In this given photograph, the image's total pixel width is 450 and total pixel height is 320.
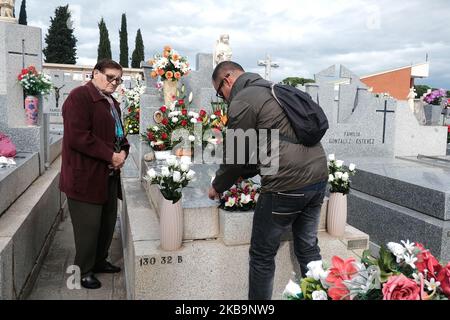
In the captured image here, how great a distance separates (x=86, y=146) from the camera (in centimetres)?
293

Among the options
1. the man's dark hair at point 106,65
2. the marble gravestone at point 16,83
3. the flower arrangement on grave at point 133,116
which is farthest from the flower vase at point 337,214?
the flower arrangement on grave at point 133,116

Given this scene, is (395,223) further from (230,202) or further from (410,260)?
(410,260)

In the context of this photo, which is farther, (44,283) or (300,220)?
(44,283)

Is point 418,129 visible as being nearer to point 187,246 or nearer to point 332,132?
point 332,132

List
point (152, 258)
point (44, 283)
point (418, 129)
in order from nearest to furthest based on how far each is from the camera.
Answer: point (152, 258), point (44, 283), point (418, 129)

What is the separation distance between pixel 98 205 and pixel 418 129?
25.1 feet

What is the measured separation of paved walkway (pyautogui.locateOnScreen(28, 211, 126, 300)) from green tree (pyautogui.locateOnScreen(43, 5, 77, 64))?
35684 millimetres

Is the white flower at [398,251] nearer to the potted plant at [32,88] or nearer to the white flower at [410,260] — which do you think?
the white flower at [410,260]

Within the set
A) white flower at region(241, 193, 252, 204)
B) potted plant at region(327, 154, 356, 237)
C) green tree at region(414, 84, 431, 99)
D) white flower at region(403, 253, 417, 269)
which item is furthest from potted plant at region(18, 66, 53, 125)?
green tree at region(414, 84, 431, 99)

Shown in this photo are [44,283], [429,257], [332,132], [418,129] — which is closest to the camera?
[429,257]

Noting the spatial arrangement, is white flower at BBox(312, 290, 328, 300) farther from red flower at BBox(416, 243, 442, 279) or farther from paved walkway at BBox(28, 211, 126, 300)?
paved walkway at BBox(28, 211, 126, 300)

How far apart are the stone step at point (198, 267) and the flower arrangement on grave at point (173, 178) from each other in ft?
1.26
